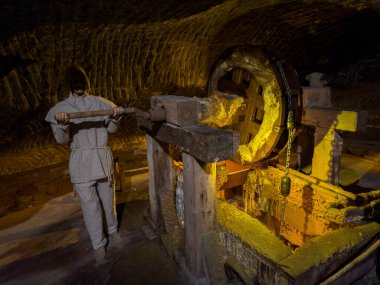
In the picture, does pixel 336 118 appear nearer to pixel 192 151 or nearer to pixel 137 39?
pixel 192 151

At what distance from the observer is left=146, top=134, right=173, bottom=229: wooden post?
3.96m

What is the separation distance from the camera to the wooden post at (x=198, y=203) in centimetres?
291

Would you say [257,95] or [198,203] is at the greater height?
[257,95]

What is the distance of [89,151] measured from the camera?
358 centimetres

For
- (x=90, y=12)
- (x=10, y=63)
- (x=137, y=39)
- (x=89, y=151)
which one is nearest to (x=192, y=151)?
(x=89, y=151)

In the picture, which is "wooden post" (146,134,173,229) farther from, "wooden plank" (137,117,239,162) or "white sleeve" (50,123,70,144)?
"white sleeve" (50,123,70,144)

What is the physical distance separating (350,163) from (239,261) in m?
5.47

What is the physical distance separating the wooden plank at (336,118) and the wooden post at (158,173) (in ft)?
8.72

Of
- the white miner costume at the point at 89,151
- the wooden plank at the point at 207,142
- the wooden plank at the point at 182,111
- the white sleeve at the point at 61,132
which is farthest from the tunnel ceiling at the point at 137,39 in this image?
the wooden plank at the point at 207,142

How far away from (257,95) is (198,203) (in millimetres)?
3279

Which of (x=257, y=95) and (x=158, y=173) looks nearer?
(x=158, y=173)

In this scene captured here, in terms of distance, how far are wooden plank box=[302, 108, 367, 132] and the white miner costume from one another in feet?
10.9

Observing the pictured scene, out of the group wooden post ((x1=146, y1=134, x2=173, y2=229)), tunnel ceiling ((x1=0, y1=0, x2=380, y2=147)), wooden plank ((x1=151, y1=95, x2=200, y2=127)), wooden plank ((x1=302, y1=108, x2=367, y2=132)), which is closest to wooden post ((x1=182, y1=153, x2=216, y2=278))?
wooden plank ((x1=151, y1=95, x2=200, y2=127))

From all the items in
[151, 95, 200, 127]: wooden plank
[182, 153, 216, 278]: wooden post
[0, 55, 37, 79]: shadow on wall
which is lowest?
[182, 153, 216, 278]: wooden post
